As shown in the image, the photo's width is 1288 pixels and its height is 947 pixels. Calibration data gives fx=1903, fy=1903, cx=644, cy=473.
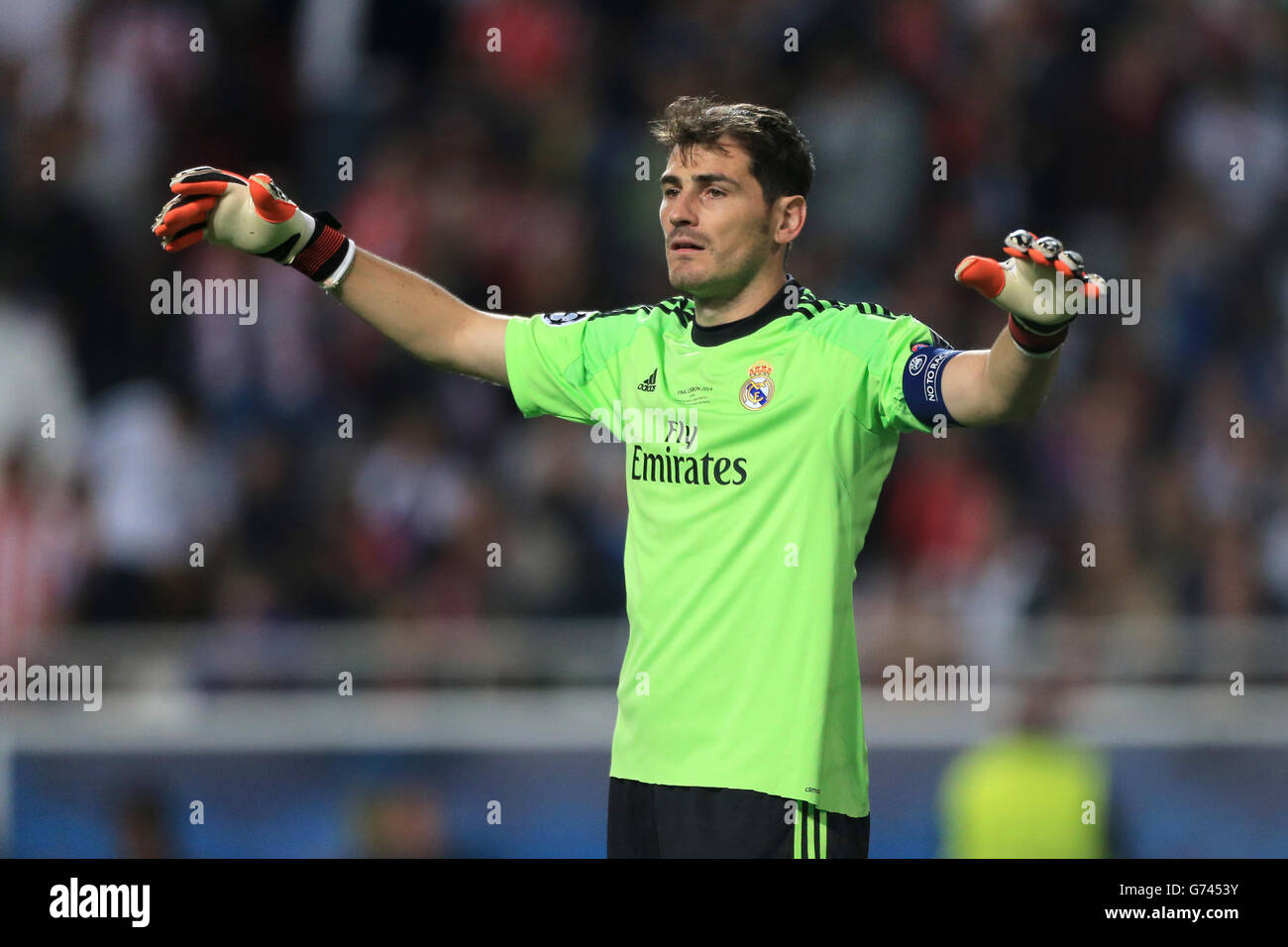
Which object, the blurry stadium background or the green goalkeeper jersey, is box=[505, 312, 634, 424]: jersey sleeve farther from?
the blurry stadium background

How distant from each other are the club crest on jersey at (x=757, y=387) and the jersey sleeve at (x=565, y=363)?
424mm

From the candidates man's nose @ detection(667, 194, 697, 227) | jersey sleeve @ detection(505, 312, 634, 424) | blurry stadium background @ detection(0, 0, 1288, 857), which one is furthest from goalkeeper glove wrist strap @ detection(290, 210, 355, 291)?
blurry stadium background @ detection(0, 0, 1288, 857)

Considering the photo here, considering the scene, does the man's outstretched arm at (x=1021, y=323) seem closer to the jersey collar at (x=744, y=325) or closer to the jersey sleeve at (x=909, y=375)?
the jersey sleeve at (x=909, y=375)

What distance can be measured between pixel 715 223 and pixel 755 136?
25cm

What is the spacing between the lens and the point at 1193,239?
10.2 metres

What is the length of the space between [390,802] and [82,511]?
2.40m

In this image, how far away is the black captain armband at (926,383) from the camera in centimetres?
423

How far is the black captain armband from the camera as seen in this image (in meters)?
→ 4.23

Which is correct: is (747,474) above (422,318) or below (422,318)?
below

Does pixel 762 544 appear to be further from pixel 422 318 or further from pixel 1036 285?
pixel 422 318

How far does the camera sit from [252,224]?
4.70 meters

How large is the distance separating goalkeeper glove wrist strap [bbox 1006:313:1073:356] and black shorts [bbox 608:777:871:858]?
3.74 feet

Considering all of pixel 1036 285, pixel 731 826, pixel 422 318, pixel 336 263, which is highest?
pixel 336 263

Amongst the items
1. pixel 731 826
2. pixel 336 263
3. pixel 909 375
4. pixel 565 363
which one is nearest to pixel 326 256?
pixel 336 263
